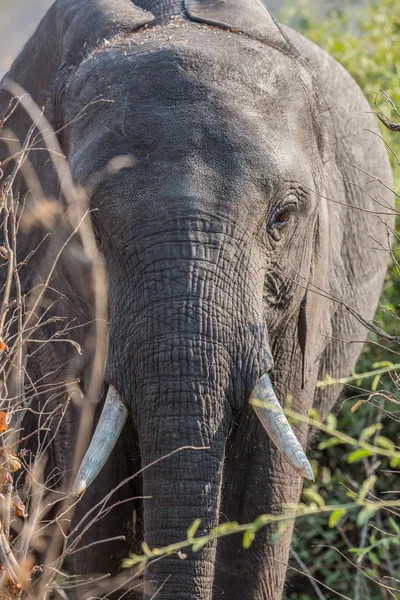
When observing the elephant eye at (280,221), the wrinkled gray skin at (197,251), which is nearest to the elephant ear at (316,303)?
the wrinkled gray skin at (197,251)

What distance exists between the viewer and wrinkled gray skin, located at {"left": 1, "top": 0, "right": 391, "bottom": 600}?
3.31 meters

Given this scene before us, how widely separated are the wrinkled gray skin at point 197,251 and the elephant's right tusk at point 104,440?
0.05m

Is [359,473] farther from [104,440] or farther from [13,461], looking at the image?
[13,461]

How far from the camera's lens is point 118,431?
343cm

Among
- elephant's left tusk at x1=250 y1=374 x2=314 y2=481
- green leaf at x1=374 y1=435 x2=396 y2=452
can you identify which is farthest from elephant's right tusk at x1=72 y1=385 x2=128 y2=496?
green leaf at x1=374 y1=435 x2=396 y2=452

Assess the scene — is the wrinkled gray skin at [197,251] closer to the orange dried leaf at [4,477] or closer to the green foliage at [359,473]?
the orange dried leaf at [4,477]

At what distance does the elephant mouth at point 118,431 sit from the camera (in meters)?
3.29

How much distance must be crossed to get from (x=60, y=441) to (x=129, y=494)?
42cm

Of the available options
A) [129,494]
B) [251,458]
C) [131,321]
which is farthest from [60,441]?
[131,321]

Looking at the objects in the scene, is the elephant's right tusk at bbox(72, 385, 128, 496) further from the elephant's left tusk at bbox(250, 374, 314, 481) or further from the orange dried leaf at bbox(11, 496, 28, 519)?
the elephant's left tusk at bbox(250, 374, 314, 481)

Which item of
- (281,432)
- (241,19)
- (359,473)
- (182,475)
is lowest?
(359,473)

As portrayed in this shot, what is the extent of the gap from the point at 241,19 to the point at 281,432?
1458 mm

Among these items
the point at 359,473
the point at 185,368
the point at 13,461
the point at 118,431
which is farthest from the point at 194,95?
the point at 359,473

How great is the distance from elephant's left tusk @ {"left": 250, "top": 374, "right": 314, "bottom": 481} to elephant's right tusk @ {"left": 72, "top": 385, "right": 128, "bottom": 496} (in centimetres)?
39
